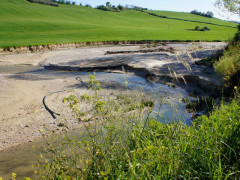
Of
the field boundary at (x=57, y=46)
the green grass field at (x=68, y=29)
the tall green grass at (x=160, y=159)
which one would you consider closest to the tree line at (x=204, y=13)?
the green grass field at (x=68, y=29)

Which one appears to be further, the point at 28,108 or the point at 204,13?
the point at 204,13

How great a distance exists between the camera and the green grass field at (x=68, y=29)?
1088 inches

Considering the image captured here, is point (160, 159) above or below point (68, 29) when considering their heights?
below

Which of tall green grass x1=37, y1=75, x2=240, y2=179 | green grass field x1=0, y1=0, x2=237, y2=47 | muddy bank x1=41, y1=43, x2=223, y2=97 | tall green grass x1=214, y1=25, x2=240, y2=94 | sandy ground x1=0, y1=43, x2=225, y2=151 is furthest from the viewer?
green grass field x1=0, y1=0, x2=237, y2=47

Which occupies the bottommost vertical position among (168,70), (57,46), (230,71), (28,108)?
(28,108)

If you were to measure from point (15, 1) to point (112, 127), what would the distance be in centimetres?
6742

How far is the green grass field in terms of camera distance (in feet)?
90.7

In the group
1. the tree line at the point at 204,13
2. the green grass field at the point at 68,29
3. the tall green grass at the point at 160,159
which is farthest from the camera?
the tree line at the point at 204,13

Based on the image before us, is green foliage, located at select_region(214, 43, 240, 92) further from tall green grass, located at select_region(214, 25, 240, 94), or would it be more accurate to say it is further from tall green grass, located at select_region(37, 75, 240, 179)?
tall green grass, located at select_region(37, 75, 240, 179)

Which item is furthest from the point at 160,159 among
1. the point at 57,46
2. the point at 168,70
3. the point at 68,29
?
the point at 68,29

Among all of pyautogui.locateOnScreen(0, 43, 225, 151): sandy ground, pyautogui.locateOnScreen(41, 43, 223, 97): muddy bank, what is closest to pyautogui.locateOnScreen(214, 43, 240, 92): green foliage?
pyautogui.locateOnScreen(41, 43, 223, 97): muddy bank

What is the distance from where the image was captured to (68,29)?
119 ft

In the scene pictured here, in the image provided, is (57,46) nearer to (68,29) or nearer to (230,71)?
(68,29)

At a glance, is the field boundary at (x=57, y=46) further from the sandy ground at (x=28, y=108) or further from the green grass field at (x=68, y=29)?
the sandy ground at (x=28, y=108)
